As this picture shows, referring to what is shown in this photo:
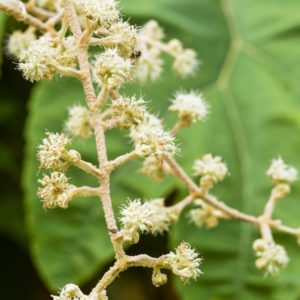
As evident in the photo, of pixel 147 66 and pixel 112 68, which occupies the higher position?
pixel 147 66

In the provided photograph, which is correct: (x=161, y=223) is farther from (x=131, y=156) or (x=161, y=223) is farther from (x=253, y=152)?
(x=253, y=152)

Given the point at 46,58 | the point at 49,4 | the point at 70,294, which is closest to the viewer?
the point at 70,294

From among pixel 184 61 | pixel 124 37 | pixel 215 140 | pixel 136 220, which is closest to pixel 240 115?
pixel 215 140

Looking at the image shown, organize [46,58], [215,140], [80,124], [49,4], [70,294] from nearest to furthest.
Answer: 1. [70,294]
2. [46,58]
3. [80,124]
4. [49,4]
5. [215,140]

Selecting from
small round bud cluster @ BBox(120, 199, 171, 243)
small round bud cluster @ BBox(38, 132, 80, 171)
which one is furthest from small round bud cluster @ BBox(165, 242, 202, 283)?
small round bud cluster @ BBox(38, 132, 80, 171)

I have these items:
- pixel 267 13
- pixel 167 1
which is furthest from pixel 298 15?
pixel 167 1

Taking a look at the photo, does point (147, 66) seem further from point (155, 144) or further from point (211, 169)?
point (155, 144)

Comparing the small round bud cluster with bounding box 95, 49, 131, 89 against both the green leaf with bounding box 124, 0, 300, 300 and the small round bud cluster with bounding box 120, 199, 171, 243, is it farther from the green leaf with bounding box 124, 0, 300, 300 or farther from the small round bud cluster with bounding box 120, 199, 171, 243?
the green leaf with bounding box 124, 0, 300, 300

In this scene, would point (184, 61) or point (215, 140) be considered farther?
point (215, 140)

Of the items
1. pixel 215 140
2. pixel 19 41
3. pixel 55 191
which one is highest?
pixel 215 140
